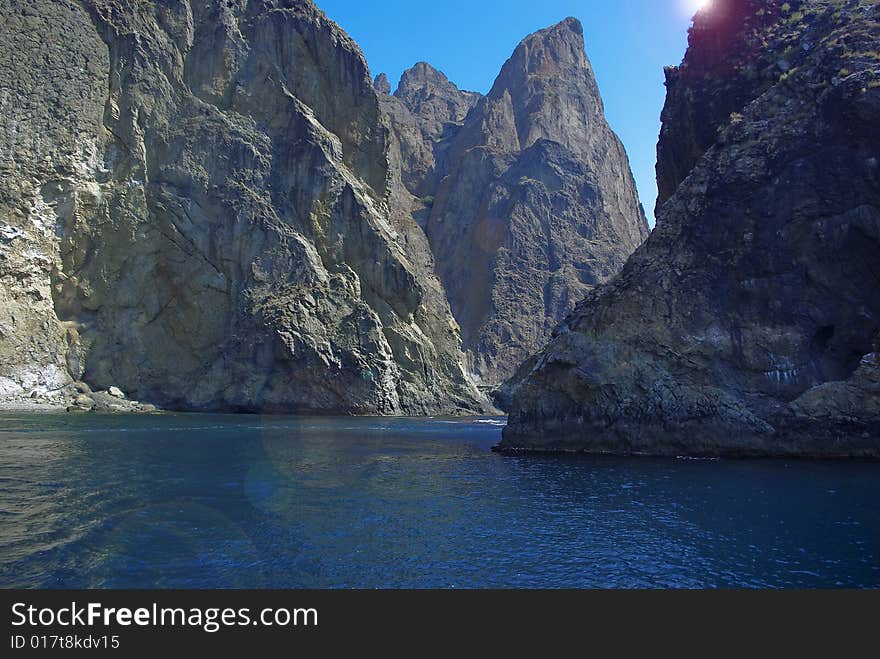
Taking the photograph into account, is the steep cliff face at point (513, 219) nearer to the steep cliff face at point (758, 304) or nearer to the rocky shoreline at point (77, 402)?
the rocky shoreline at point (77, 402)

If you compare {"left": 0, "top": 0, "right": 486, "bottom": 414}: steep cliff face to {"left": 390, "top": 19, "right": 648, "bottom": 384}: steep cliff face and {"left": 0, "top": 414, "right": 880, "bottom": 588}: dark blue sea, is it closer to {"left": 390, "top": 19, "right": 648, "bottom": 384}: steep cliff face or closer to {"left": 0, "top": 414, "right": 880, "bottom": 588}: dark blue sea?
{"left": 0, "top": 414, "right": 880, "bottom": 588}: dark blue sea

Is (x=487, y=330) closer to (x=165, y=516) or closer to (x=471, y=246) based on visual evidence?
(x=471, y=246)

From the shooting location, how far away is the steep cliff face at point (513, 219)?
16038 centimetres

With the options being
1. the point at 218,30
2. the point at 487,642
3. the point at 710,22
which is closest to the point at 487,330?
the point at 218,30

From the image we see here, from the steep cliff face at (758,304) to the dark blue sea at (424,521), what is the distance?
2.79 meters

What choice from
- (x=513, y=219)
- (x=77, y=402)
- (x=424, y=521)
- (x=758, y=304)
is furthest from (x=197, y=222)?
(x=513, y=219)

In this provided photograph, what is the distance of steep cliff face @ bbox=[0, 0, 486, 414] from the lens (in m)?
76.2

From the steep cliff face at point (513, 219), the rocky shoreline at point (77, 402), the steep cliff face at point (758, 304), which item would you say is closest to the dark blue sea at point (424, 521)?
the steep cliff face at point (758, 304)

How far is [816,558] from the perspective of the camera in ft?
54.6

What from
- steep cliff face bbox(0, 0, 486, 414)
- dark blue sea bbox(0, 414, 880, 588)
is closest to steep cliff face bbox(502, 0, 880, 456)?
dark blue sea bbox(0, 414, 880, 588)

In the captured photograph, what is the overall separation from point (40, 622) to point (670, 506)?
19035 millimetres

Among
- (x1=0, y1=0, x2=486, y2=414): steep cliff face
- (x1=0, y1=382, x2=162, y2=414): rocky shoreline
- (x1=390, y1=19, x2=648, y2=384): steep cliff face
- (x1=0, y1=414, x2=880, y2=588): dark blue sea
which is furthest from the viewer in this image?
(x1=390, y1=19, x2=648, y2=384): steep cliff face

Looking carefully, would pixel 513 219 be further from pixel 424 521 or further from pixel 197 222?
pixel 424 521

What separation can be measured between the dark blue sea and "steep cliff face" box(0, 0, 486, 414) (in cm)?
4643
